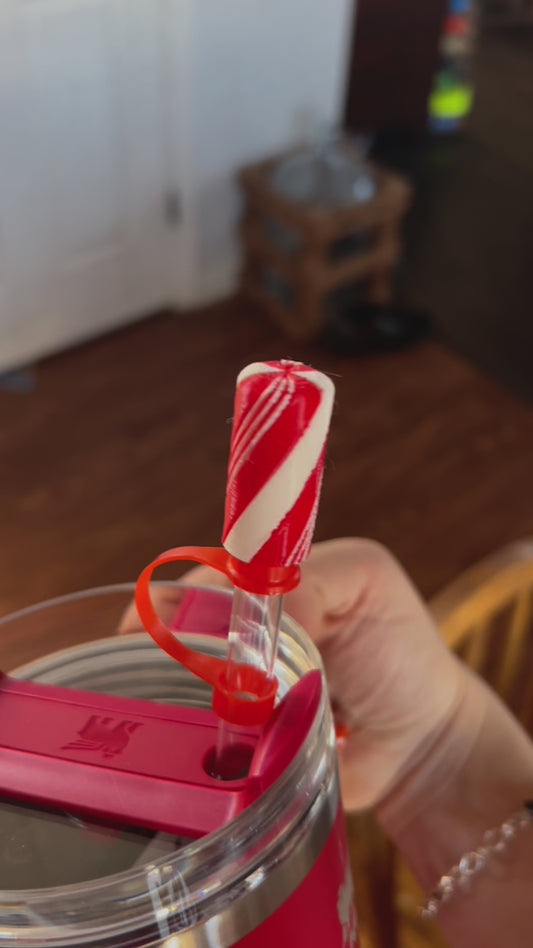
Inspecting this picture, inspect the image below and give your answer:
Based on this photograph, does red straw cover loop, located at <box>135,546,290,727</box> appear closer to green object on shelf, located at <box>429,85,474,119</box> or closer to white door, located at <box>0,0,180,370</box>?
white door, located at <box>0,0,180,370</box>

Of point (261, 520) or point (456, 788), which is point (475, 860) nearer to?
point (456, 788)

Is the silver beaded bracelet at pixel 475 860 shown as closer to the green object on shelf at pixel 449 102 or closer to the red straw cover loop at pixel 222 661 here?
the red straw cover loop at pixel 222 661

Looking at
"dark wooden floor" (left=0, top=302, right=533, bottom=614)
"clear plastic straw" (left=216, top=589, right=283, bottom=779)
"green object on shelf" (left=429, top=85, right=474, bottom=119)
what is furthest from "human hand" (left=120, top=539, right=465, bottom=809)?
"green object on shelf" (left=429, top=85, right=474, bottom=119)

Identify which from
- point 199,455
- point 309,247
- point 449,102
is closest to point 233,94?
point 309,247

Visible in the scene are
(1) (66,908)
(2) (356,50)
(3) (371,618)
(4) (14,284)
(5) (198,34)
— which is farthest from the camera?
(2) (356,50)

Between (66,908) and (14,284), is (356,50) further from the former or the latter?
(66,908)

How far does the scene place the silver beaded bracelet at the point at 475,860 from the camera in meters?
0.57

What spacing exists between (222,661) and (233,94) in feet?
6.51

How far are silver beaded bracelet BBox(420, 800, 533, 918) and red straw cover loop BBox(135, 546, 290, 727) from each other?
13.0 inches

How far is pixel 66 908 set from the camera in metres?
0.27

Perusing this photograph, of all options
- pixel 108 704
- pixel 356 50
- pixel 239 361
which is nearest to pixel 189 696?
pixel 108 704

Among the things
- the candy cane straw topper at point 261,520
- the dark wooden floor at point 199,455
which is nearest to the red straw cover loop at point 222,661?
the candy cane straw topper at point 261,520

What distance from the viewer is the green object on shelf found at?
10.2ft

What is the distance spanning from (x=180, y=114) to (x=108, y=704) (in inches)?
75.4
